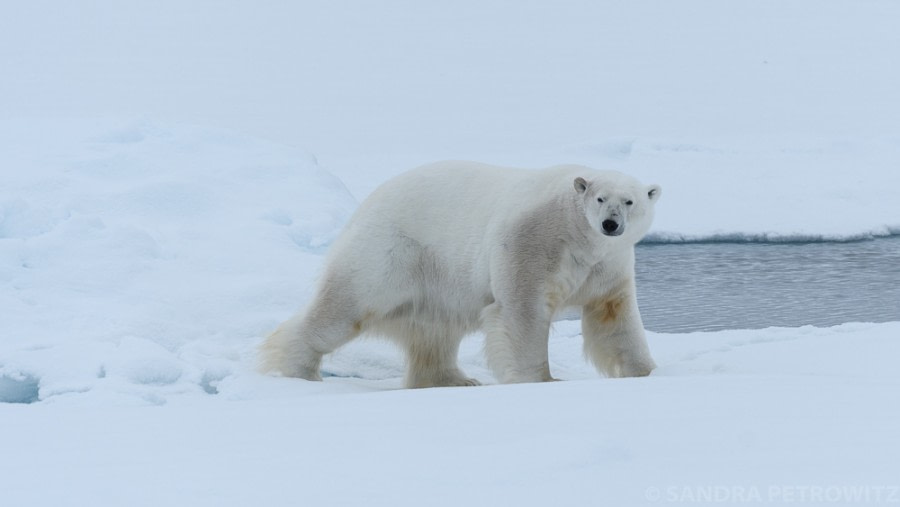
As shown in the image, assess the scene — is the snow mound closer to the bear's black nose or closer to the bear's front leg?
the bear's front leg

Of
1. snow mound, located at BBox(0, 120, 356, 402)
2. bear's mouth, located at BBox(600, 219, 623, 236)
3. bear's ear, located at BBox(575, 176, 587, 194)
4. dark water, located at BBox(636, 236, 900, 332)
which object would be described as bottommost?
dark water, located at BBox(636, 236, 900, 332)

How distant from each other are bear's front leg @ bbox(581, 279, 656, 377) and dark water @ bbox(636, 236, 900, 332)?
5.32 ft

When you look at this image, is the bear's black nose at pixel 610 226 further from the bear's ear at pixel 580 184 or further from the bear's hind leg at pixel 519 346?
the bear's hind leg at pixel 519 346

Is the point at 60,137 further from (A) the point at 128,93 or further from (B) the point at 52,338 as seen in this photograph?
(A) the point at 128,93

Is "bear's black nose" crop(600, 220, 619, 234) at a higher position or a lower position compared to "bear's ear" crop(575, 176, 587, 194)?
lower

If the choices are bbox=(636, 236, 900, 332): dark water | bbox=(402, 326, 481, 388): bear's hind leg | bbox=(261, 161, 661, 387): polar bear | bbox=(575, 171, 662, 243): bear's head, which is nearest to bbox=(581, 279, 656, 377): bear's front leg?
bbox=(261, 161, 661, 387): polar bear

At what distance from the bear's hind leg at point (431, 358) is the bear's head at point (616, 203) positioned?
0.96 m

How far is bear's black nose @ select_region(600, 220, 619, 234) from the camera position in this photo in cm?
403

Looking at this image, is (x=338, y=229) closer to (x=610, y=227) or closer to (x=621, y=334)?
(x=621, y=334)

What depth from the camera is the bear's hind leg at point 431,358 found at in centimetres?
483

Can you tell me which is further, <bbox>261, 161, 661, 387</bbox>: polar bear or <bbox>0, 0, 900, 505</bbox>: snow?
<bbox>261, 161, 661, 387</bbox>: polar bear

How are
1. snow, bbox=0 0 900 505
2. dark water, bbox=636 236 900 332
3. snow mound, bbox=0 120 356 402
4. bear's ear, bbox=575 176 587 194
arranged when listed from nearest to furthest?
snow, bbox=0 0 900 505 < bear's ear, bbox=575 176 587 194 < snow mound, bbox=0 120 356 402 < dark water, bbox=636 236 900 332

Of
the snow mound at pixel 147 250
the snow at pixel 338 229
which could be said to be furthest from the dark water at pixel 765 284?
the snow mound at pixel 147 250

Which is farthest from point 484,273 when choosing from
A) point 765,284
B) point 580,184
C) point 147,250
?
point 765,284
